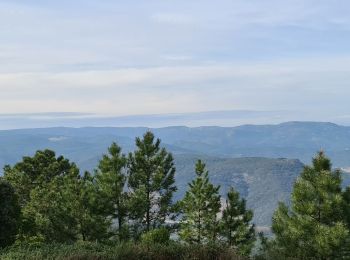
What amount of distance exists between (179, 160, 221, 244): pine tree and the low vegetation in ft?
0.35

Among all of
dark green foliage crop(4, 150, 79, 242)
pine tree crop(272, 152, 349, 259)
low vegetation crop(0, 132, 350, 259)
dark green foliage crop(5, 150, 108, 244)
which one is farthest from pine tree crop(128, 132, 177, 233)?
pine tree crop(272, 152, 349, 259)

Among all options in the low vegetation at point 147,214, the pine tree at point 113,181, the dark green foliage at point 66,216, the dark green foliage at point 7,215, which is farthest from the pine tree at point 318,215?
the dark green foliage at point 7,215

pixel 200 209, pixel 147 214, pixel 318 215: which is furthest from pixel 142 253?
pixel 200 209

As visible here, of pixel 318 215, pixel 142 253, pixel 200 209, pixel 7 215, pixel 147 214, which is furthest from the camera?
pixel 200 209

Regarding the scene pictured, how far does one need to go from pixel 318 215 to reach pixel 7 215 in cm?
2290

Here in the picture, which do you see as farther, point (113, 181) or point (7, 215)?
point (113, 181)

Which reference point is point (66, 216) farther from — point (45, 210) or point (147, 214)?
point (147, 214)

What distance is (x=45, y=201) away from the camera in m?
43.2

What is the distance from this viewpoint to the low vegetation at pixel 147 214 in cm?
2258

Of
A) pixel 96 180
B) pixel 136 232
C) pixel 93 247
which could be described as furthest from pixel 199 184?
pixel 93 247

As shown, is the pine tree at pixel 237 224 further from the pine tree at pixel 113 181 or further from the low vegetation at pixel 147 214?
the pine tree at pixel 113 181

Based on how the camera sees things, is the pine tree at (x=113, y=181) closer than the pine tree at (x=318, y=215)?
No

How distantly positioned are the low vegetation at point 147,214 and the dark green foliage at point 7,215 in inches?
3.0

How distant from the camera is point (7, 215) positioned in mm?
35375
